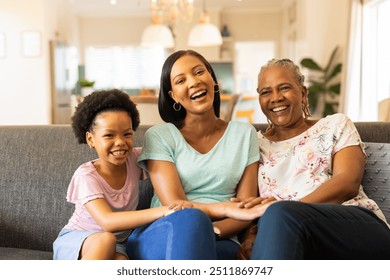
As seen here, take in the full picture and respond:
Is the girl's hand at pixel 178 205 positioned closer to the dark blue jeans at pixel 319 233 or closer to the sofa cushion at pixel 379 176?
the dark blue jeans at pixel 319 233

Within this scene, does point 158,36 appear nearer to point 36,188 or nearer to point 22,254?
point 36,188

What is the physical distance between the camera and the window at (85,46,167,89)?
11609 millimetres

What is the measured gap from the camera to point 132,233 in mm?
1567

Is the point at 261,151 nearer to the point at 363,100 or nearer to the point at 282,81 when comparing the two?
the point at 282,81

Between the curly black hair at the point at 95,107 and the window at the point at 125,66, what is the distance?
10.0 meters

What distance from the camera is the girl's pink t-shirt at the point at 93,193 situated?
1.55 meters

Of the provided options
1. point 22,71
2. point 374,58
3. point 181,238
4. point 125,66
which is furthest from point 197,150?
point 125,66

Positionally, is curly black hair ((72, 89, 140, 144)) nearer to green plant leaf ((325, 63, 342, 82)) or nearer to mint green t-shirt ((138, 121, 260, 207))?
mint green t-shirt ((138, 121, 260, 207))

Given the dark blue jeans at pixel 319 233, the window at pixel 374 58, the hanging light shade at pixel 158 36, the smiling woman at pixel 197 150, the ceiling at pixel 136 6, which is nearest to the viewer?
the dark blue jeans at pixel 319 233

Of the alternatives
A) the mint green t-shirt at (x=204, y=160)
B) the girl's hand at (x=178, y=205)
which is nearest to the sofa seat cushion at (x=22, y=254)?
the mint green t-shirt at (x=204, y=160)

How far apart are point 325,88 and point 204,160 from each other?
18.5ft

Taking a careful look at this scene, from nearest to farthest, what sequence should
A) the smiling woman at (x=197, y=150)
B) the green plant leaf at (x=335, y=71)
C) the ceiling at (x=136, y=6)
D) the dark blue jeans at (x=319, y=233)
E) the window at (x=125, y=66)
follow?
the dark blue jeans at (x=319, y=233) → the smiling woman at (x=197, y=150) → the green plant leaf at (x=335, y=71) → the ceiling at (x=136, y=6) → the window at (x=125, y=66)

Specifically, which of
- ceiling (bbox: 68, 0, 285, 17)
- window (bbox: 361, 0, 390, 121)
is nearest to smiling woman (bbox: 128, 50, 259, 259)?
window (bbox: 361, 0, 390, 121)
